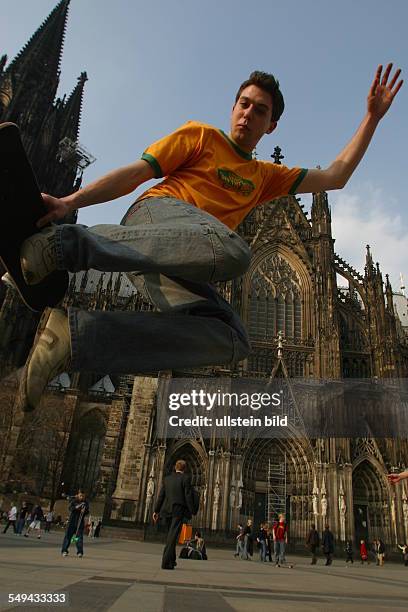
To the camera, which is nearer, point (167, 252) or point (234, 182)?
point (167, 252)

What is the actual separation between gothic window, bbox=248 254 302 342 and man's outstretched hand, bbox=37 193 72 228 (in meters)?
24.6

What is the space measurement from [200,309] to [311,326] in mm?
25376

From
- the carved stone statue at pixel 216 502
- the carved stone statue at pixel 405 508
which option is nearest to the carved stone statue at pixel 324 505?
the carved stone statue at pixel 405 508

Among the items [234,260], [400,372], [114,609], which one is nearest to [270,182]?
[234,260]

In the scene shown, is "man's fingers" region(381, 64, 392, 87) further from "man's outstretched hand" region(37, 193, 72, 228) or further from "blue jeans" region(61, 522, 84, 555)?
"blue jeans" region(61, 522, 84, 555)

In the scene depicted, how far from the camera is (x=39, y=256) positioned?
5.86 ft

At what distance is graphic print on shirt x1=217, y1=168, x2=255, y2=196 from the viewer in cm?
241

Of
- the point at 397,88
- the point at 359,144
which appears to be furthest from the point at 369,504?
the point at 397,88

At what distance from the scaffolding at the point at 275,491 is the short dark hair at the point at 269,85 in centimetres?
2220

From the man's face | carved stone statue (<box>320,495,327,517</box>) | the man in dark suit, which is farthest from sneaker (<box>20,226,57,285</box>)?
carved stone statue (<box>320,495,327,517</box>)

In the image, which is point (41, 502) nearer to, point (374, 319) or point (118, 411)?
point (118, 411)

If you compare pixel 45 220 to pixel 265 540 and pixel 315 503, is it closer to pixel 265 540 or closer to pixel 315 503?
pixel 265 540

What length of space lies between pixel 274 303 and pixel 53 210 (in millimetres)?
26098

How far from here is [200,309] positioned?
2.14m
